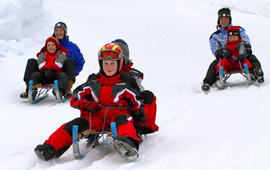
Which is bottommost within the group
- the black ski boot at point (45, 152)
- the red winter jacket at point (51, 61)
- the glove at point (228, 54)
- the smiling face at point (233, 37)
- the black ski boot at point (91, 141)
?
the black ski boot at point (91, 141)

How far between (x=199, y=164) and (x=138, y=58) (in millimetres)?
7054

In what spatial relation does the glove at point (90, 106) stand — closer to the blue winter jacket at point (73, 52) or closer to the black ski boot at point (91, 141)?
the black ski boot at point (91, 141)

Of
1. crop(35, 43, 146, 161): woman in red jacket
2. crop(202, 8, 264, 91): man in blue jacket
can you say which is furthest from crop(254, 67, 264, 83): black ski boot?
crop(35, 43, 146, 161): woman in red jacket

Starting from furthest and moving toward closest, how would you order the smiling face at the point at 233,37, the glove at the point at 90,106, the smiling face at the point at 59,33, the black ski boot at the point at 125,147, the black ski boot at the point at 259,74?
1. the smiling face at the point at 59,33
2. the smiling face at the point at 233,37
3. the black ski boot at the point at 259,74
4. the glove at the point at 90,106
5. the black ski boot at the point at 125,147

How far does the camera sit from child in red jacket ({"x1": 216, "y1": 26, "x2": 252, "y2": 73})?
5.65 metres

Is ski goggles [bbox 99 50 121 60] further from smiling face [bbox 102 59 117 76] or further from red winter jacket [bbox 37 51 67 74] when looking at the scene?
red winter jacket [bbox 37 51 67 74]

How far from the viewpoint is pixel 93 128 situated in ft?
9.80

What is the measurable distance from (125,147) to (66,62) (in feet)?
11.2

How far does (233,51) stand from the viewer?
5.75 meters

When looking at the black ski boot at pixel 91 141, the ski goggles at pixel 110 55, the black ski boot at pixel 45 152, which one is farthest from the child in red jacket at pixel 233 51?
the black ski boot at pixel 45 152

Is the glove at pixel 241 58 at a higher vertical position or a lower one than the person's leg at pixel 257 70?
higher

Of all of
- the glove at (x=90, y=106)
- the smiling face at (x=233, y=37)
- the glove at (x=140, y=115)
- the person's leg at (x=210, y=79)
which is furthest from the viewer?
the smiling face at (x=233, y=37)

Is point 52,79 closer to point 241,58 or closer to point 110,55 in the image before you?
point 110,55

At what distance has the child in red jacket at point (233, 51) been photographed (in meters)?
5.65
